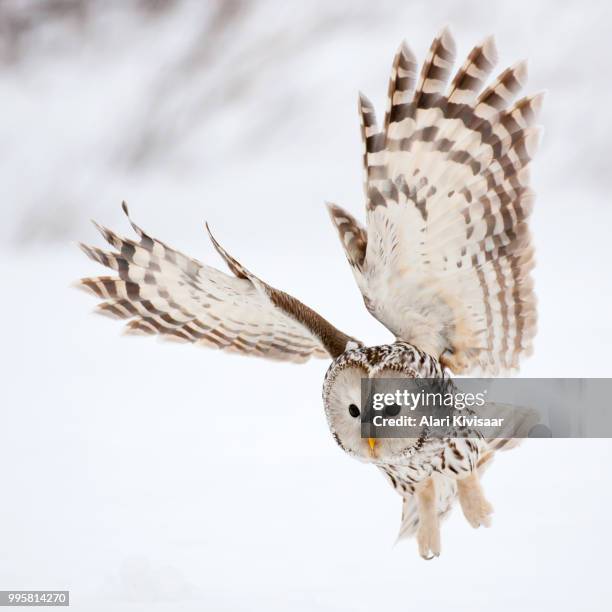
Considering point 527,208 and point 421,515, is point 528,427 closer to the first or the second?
point 421,515

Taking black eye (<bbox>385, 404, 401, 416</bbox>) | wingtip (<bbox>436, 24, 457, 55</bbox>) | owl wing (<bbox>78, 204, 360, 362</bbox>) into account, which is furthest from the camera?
owl wing (<bbox>78, 204, 360, 362</bbox>)

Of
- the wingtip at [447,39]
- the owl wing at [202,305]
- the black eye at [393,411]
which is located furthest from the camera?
the owl wing at [202,305]

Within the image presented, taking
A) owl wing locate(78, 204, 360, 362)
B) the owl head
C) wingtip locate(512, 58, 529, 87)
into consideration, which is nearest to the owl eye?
the owl head

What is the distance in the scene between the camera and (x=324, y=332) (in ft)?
4.26

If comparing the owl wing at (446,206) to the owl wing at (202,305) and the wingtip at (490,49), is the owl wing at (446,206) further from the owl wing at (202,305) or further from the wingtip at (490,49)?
the owl wing at (202,305)

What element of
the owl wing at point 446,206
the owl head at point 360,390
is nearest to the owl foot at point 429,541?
the owl head at point 360,390

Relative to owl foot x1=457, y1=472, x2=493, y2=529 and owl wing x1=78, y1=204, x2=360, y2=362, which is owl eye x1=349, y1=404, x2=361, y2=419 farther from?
owl foot x1=457, y1=472, x2=493, y2=529

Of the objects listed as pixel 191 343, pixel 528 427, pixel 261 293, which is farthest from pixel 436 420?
pixel 191 343

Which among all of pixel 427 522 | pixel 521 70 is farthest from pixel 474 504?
pixel 521 70

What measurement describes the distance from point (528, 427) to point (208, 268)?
1.82 ft

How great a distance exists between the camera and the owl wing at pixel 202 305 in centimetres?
130

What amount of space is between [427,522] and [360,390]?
28 centimetres

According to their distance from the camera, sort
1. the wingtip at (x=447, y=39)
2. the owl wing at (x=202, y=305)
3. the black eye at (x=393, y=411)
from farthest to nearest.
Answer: the owl wing at (x=202, y=305)
the black eye at (x=393, y=411)
the wingtip at (x=447, y=39)

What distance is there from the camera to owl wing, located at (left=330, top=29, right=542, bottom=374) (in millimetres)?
1117
